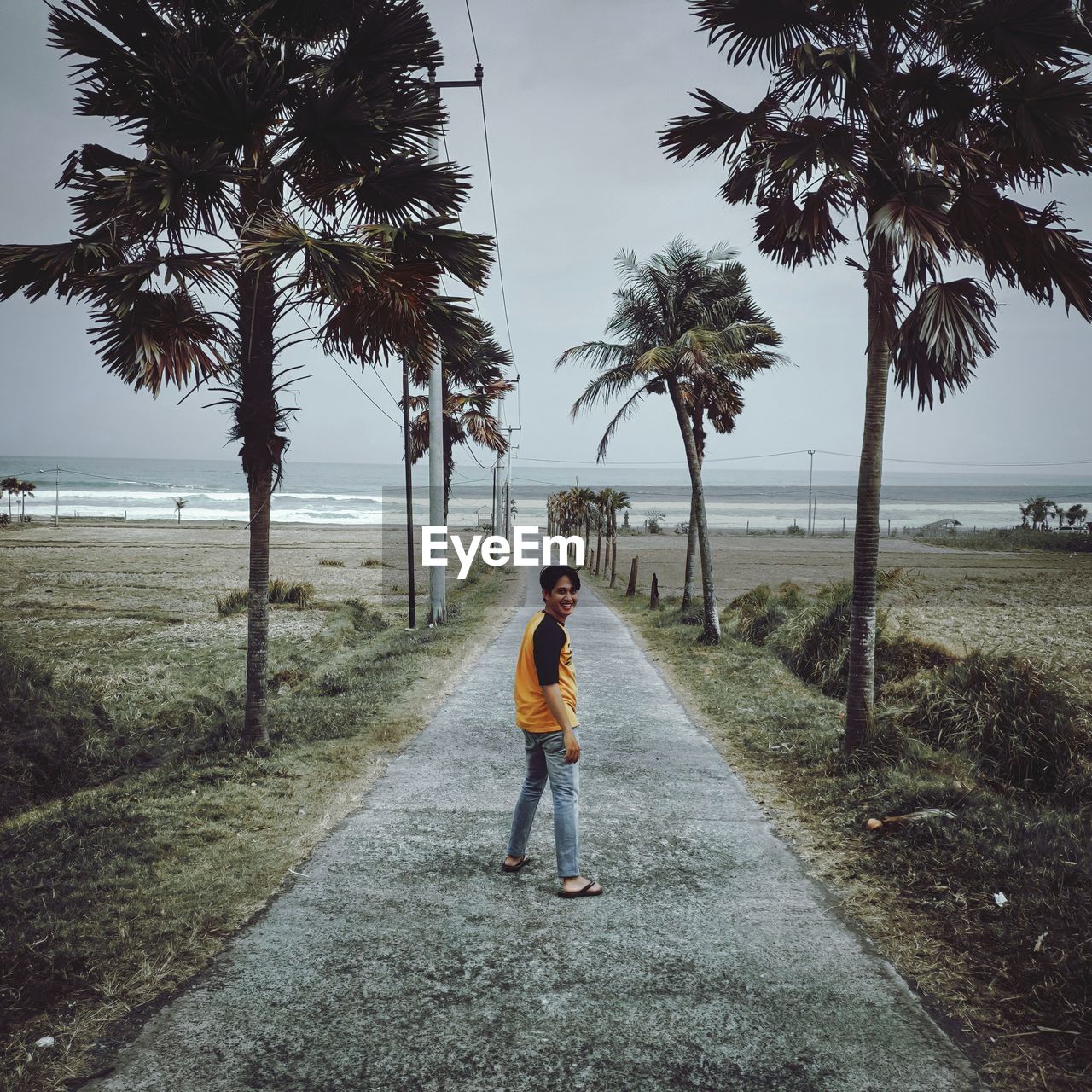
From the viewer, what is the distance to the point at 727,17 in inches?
252

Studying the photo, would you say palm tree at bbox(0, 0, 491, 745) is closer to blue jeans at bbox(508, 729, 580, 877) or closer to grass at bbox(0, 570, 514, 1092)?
grass at bbox(0, 570, 514, 1092)

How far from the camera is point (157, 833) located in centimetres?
500

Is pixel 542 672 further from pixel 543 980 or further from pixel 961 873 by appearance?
pixel 961 873

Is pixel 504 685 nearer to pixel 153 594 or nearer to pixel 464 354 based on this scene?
pixel 464 354

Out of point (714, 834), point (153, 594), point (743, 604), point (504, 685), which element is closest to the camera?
point (714, 834)

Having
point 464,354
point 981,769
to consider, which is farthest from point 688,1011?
point 464,354

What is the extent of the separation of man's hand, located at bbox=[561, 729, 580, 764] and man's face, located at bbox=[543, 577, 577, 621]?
23.4 inches

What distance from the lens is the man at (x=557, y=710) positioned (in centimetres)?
407

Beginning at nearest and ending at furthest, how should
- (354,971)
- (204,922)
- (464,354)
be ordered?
(354,971) → (204,922) → (464,354)

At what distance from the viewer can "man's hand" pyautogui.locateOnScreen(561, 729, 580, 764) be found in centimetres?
405

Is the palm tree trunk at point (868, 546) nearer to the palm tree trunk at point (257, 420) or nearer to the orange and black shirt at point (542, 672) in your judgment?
the orange and black shirt at point (542, 672)

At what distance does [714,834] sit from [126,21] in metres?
7.32

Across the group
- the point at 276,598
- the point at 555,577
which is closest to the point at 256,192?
the point at 555,577

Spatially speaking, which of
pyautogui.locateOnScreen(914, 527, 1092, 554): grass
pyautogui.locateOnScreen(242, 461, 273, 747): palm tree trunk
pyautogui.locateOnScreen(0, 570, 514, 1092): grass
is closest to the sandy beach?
pyautogui.locateOnScreen(0, 570, 514, 1092): grass
